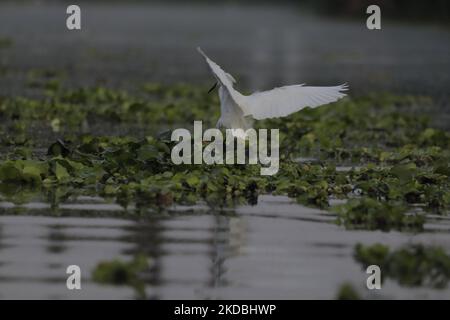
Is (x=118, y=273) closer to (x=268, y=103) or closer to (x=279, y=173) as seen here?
(x=279, y=173)

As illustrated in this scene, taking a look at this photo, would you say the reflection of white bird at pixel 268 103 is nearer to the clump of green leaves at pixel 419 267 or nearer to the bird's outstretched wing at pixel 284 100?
the bird's outstretched wing at pixel 284 100

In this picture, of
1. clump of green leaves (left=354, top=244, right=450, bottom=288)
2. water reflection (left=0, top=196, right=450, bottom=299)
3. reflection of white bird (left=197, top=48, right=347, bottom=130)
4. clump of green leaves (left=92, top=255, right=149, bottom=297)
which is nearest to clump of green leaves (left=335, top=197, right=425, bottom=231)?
water reflection (left=0, top=196, right=450, bottom=299)

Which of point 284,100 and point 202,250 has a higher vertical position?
point 284,100

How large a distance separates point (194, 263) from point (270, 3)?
93.2m

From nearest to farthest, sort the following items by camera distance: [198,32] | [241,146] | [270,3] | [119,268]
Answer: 1. [119,268]
2. [241,146]
3. [198,32]
4. [270,3]

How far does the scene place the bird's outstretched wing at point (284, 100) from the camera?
12.7 metres

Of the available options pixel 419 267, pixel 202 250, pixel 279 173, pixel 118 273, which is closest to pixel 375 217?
pixel 202 250

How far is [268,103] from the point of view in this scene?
42.0ft

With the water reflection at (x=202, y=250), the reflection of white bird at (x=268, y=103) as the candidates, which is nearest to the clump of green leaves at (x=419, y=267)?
the water reflection at (x=202, y=250)

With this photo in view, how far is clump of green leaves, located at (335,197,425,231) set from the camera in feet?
34.8

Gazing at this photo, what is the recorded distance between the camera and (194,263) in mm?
9039

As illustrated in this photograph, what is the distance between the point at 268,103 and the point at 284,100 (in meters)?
0.17
